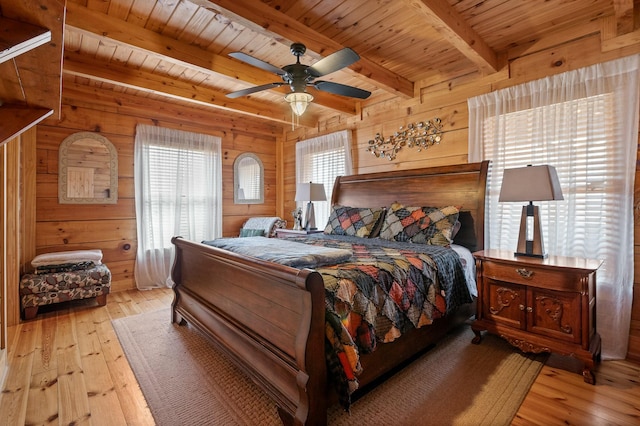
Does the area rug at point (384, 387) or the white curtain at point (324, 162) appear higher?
the white curtain at point (324, 162)

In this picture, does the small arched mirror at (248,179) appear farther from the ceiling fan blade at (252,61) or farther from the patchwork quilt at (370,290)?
the ceiling fan blade at (252,61)

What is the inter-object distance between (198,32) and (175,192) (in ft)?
7.80

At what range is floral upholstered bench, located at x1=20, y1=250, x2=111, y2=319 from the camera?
3.01 metres

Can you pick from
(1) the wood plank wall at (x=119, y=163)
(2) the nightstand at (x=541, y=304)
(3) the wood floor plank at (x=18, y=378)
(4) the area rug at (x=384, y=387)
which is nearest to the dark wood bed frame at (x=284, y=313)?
(4) the area rug at (x=384, y=387)

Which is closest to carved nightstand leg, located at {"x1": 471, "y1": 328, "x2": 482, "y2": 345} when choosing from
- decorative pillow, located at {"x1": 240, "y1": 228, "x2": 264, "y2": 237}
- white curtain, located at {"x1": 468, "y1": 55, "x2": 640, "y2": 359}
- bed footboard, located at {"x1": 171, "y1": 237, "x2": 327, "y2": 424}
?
white curtain, located at {"x1": 468, "y1": 55, "x2": 640, "y2": 359}

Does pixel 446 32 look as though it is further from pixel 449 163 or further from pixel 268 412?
pixel 268 412

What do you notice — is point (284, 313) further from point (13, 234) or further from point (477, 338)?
point (13, 234)

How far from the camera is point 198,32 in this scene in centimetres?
261

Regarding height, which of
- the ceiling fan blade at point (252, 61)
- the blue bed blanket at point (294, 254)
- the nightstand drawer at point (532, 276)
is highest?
the ceiling fan blade at point (252, 61)

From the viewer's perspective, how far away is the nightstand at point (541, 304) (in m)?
1.98

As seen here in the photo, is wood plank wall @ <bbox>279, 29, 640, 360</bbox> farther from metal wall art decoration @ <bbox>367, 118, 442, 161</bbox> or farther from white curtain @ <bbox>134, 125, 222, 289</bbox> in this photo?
white curtain @ <bbox>134, 125, 222, 289</bbox>

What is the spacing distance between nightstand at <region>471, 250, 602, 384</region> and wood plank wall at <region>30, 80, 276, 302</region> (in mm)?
Answer: 3892

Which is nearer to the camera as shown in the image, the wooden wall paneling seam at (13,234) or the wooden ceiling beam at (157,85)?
the wooden wall paneling seam at (13,234)

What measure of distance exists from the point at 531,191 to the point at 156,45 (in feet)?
10.3
